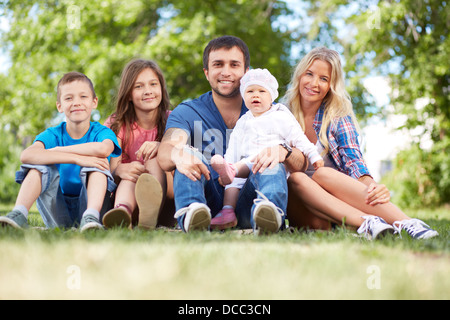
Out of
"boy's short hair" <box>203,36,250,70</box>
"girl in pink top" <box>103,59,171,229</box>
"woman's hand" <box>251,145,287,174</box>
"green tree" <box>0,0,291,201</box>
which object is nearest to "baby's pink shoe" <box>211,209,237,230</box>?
"woman's hand" <box>251,145,287,174</box>

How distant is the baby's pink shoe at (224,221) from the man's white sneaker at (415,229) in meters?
0.98

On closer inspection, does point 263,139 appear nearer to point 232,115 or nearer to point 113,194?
point 232,115

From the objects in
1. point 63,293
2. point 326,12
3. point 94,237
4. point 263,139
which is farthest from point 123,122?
point 326,12

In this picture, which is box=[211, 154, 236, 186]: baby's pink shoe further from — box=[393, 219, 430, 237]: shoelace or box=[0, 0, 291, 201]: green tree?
box=[0, 0, 291, 201]: green tree

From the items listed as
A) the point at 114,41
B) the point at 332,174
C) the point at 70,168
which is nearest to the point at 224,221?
the point at 332,174

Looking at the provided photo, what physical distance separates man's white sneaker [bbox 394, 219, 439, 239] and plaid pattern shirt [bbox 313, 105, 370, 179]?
46 centimetres

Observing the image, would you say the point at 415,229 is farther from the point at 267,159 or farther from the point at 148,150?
the point at 148,150

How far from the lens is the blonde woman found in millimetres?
2974

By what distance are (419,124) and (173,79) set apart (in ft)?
18.5

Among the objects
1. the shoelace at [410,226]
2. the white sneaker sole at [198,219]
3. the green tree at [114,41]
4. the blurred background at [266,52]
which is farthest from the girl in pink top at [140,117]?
the green tree at [114,41]

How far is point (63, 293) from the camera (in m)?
1.67

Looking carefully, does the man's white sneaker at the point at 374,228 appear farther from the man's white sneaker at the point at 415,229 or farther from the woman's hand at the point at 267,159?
the woman's hand at the point at 267,159

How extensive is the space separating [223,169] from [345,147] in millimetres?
927

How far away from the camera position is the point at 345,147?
3365mm
